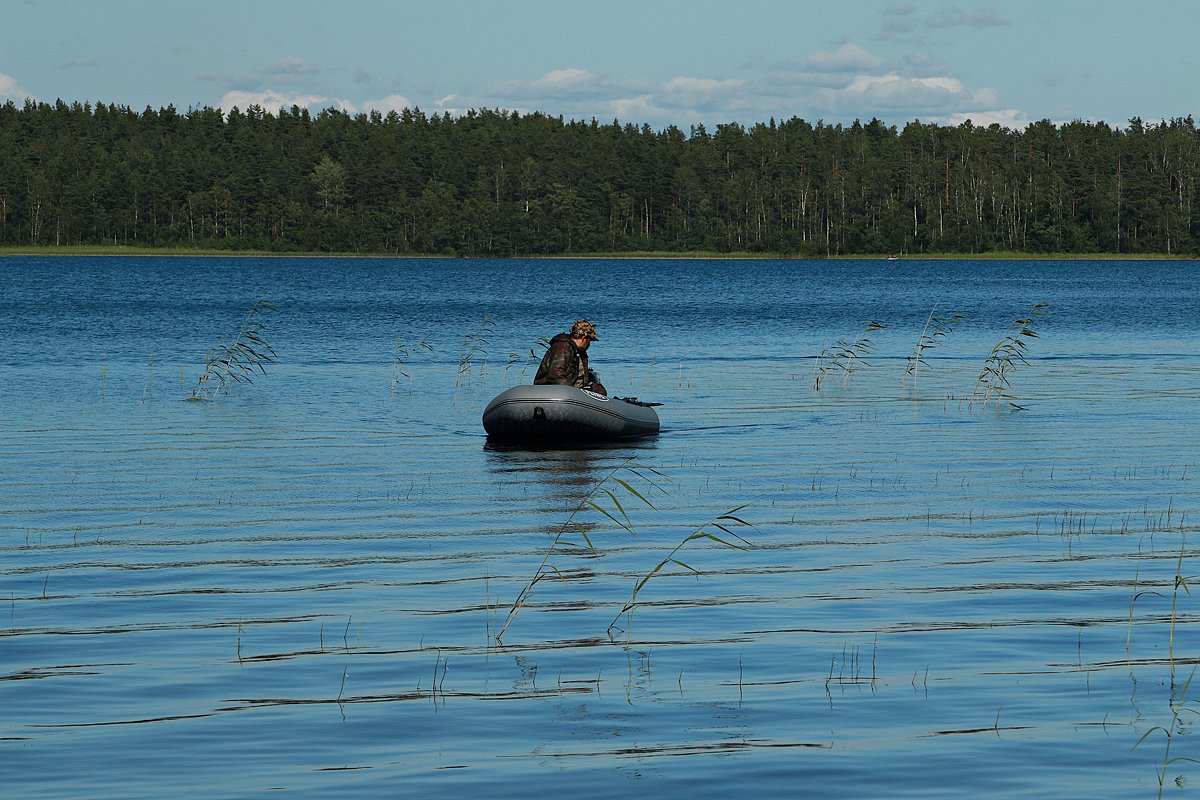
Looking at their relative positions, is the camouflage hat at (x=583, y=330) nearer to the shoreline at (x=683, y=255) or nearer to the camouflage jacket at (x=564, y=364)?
the camouflage jacket at (x=564, y=364)

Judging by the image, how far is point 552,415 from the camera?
71.9 ft

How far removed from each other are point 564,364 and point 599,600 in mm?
11103

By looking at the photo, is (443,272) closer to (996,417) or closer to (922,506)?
(996,417)

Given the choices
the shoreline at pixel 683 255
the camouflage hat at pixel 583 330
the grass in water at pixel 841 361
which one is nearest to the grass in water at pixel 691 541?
the camouflage hat at pixel 583 330

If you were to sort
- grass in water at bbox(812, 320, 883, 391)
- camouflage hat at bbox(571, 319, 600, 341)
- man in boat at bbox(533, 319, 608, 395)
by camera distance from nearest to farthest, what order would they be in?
camouflage hat at bbox(571, 319, 600, 341)
man in boat at bbox(533, 319, 608, 395)
grass in water at bbox(812, 320, 883, 391)

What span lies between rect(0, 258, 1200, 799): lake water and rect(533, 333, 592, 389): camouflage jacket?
1209 millimetres

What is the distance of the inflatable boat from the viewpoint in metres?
21.9

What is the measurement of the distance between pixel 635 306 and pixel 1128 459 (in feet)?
206

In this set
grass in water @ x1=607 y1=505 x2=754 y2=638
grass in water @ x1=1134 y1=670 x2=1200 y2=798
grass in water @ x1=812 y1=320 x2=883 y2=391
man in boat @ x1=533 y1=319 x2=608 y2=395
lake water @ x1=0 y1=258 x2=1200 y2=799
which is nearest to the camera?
grass in water @ x1=1134 y1=670 x2=1200 y2=798

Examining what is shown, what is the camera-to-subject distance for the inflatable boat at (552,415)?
2189 cm

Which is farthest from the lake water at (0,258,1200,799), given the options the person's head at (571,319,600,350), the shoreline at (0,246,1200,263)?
the shoreline at (0,246,1200,263)

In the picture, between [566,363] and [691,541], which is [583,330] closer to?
[566,363]

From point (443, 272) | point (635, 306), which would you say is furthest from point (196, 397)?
point (443, 272)

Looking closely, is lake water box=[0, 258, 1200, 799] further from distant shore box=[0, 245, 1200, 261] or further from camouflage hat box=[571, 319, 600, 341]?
distant shore box=[0, 245, 1200, 261]
